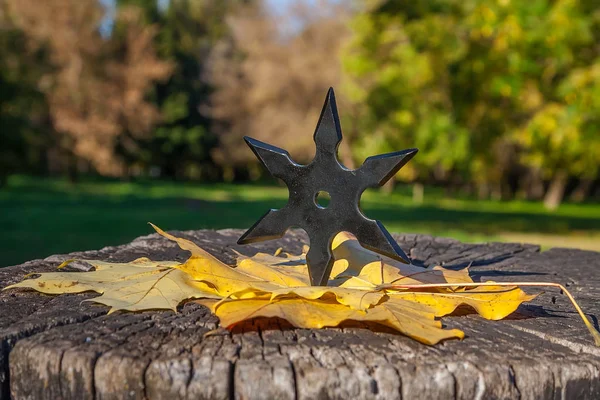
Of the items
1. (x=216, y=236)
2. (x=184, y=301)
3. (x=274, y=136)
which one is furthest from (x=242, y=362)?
(x=274, y=136)

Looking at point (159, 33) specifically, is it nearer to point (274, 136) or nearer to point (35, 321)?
point (274, 136)

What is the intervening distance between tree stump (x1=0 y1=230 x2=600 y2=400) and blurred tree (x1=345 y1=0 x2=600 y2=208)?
771 cm

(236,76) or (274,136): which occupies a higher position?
(236,76)

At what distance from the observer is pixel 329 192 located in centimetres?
206

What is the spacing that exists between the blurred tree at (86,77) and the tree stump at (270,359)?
75.9 ft

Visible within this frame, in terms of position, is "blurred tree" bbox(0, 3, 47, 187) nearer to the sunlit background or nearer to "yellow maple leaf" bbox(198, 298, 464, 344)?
the sunlit background

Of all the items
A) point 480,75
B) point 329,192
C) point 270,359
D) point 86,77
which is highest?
point 86,77

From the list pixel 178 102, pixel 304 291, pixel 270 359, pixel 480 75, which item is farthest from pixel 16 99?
pixel 270 359

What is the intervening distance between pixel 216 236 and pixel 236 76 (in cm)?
3136

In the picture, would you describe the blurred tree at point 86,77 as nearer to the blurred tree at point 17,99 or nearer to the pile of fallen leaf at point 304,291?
the blurred tree at point 17,99

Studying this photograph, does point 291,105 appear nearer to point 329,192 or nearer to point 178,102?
point 178,102

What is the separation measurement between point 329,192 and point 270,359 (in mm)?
759

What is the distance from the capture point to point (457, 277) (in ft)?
7.01

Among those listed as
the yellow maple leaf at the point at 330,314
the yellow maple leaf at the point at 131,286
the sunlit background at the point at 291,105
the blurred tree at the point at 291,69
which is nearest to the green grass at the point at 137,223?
the sunlit background at the point at 291,105
